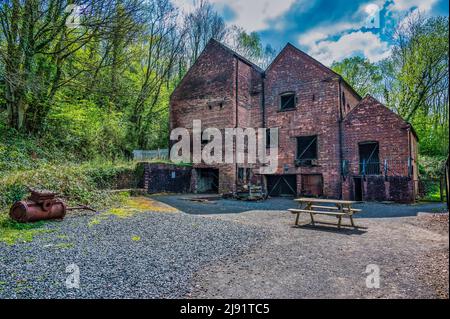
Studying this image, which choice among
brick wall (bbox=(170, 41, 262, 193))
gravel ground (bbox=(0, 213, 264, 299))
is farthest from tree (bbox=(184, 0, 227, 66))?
gravel ground (bbox=(0, 213, 264, 299))

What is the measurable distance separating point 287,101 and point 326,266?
1441 cm

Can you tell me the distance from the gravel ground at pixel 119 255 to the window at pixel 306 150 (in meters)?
9.92

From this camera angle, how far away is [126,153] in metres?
20.0

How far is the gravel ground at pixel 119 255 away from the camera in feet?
10.8

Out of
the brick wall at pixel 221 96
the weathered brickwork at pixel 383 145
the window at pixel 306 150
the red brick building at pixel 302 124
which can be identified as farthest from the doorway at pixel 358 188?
the brick wall at pixel 221 96

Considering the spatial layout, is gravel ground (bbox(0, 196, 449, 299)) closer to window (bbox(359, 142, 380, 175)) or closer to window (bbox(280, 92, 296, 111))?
window (bbox(359, 142, 380, 175))

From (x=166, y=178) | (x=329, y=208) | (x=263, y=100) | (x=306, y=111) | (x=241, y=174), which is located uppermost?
(x=263, y=100)

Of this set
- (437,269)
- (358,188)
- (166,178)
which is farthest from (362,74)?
(437,269)

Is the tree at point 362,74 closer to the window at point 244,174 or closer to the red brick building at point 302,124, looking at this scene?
the red brick building at point 302,124

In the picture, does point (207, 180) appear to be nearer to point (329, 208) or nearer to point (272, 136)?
point (272, 136)

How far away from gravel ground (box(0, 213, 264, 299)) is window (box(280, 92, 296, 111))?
11724 millimetres

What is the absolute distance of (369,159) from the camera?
1505 cm
